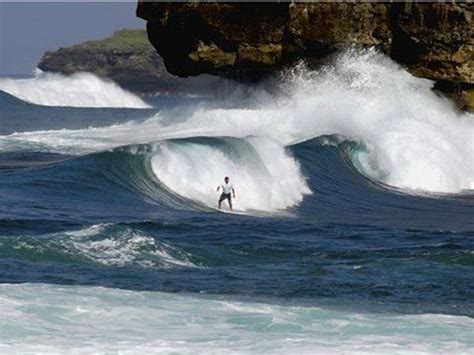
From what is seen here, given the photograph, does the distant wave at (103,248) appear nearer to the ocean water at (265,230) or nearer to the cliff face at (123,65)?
the ocean water at (265,230)

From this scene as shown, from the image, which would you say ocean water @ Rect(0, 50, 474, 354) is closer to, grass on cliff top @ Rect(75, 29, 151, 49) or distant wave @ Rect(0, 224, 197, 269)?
distant wave @ Rect(0, 224, 197, 269)

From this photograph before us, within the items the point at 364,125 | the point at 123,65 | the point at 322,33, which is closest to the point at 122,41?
the point at 123,65

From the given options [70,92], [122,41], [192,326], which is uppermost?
[122,41]

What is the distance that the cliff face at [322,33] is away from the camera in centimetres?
3809

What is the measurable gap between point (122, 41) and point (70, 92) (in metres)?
60.2

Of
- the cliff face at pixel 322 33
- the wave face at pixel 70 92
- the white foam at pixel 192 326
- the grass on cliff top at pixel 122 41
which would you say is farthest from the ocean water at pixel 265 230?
the grass on cliff top at pixel 122 41

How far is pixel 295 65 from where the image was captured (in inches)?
1576

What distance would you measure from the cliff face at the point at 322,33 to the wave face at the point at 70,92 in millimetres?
44241

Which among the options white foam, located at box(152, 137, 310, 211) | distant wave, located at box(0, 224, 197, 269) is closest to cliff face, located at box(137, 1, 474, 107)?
white foam, located at box(152, 137, 310, 211)

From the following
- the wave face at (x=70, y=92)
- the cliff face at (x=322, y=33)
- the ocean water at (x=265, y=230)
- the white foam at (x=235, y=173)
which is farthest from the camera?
the wave face at (x=70, y=92)

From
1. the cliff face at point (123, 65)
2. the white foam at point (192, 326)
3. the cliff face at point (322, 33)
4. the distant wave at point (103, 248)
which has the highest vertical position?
the cliff face at point (123, 65)

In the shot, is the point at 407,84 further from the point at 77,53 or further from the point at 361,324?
the point at 77,53

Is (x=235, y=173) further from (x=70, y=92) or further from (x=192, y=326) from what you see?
(x=70, y=92)

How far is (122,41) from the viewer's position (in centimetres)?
14700
